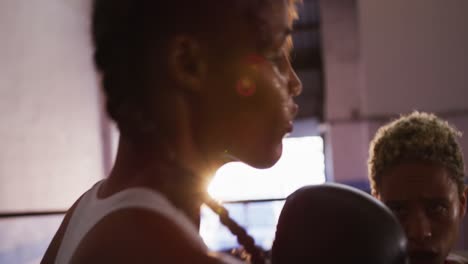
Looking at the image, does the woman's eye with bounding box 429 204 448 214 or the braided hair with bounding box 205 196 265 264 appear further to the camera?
the woman's eye with bounding box 429 204 448 214

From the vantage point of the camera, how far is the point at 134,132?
450 millimetres

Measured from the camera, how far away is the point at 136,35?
44 cm

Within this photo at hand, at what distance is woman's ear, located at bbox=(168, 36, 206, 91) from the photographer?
434 mm

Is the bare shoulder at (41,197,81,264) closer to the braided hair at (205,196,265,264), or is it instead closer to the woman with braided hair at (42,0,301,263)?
the woman with braided hair at (42,0,301,263)

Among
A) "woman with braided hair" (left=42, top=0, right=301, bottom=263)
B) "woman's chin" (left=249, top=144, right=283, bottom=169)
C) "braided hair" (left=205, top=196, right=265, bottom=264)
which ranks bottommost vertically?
"braided hair" (left=205, top=196, right=265, bottom=264)

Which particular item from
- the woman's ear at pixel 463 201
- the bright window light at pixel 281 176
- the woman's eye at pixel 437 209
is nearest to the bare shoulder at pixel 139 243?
the woman's eye at pixel 437 209

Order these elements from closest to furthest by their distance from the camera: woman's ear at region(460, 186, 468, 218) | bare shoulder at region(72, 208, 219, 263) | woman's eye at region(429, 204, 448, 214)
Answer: bare shoulder at region(72, 208, 219, 263) → woman's eye at region(429, 204, 448, 214) → woman's ear at region(460, 186, 468, 218)

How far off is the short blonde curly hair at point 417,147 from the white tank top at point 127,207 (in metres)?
0.77

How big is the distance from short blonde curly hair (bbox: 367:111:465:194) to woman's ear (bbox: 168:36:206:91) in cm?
77

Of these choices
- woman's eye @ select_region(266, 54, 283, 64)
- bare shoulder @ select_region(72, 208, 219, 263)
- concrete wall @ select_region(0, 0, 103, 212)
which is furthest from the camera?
concrete wall @ select_region(0, 0, 103, 212)

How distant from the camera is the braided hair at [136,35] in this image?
438mm

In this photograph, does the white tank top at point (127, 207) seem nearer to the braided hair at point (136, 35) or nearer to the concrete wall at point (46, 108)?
the braided hair at point (136, 35)

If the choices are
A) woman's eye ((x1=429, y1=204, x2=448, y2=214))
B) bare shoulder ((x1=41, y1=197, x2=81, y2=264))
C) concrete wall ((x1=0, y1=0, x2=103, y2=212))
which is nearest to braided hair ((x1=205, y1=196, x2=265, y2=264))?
bare shoulder ((x1=41, y1=197, x2=81, y2=264))

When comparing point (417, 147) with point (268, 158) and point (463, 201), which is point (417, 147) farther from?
point (268, 158)
